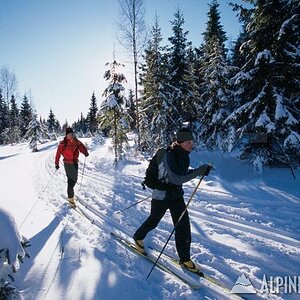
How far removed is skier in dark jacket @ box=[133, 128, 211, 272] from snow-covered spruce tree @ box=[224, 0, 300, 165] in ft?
26.4

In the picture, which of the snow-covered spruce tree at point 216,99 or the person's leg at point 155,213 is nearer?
the person's leg at point 155,213

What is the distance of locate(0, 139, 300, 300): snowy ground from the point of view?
4609 millimetres

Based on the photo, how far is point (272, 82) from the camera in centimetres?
1287

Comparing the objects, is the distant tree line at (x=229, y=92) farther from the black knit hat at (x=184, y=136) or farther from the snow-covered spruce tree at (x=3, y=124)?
the snow-covered spruce tree at (x=3, y=124)

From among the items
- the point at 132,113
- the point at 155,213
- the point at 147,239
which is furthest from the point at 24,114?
the point at 155,213

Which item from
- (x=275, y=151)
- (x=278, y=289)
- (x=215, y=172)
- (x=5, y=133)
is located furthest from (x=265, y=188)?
(x=5, y=133)

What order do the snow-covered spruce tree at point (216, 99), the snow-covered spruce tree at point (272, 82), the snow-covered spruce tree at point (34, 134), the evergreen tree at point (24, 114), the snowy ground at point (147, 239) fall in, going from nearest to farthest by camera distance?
the snowy ground at point (147, 239) → the snow-covered spruce tree at point (272, 82) → the snow-covered spruce tree at point (216, 99) → the snow-covered spruce tree at point (34, 134) → the evergreen tree at point (24, 114)

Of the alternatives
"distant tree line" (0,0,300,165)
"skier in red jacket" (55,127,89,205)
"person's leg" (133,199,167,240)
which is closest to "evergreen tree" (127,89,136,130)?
"distant tree line" (0,0,300,165)

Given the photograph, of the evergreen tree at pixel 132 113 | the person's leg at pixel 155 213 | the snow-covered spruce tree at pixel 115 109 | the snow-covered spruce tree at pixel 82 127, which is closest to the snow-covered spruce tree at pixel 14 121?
the snow-covered spruce tree at pixel 82 127

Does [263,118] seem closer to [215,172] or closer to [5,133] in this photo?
[215,172]

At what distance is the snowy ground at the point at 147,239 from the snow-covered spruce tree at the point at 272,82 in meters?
1.67

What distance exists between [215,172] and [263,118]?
406cm

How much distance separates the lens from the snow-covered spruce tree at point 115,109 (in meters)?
22.1

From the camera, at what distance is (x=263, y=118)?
40.4ft
